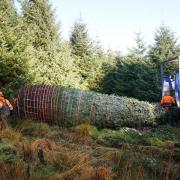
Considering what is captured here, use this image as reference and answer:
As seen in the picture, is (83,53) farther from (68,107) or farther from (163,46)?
(68,107)

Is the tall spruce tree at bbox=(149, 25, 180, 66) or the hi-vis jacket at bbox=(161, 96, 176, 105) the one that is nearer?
the hi-vis jacket at bbox=(161, 96, 176, 105)

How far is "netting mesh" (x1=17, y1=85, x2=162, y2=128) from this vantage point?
423 inches

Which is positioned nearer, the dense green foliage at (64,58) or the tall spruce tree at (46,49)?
the dense green foliage at (64,58)

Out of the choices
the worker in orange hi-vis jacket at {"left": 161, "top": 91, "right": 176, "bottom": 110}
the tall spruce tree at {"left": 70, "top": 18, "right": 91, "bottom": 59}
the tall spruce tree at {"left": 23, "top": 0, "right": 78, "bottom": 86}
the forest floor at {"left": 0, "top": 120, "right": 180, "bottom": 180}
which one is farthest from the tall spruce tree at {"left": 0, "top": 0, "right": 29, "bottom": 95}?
the tall spruce tree at {"left": 70, "top": 18, "right": 91, "bottom": 59}

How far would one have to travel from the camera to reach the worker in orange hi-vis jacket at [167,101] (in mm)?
12626

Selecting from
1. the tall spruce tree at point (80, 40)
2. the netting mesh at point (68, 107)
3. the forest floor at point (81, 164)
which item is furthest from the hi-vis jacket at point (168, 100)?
the tall spruce tree at point (80, 40)

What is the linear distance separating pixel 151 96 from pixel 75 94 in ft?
22.2

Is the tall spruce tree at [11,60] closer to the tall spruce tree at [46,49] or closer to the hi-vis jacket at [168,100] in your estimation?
the tall spruce tree at [46,49]

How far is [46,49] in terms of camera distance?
1808 centimetres

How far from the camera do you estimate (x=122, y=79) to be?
18.5 meters

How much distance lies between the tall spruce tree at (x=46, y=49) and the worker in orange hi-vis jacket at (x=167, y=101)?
512cm

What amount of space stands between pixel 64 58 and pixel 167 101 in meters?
6.49

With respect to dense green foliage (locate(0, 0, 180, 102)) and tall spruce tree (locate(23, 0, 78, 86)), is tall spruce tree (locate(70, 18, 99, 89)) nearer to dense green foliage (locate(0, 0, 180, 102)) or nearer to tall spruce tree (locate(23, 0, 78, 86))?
dense green foliage (locate(0, 0, 180, 102))

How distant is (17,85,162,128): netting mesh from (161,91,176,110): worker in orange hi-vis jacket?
1.98 m
